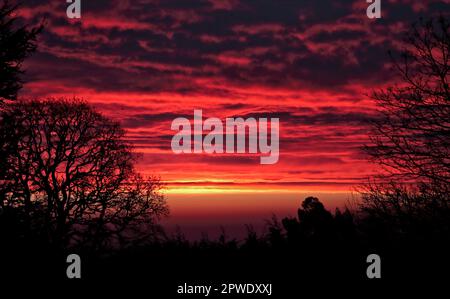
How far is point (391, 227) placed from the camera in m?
15.8

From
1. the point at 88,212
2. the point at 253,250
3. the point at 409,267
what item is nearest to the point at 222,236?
the point at 253,250

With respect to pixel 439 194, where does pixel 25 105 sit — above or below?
above

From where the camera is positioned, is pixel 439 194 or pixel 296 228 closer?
pixel 296 228

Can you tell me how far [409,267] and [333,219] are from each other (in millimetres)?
4854

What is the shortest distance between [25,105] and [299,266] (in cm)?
2516

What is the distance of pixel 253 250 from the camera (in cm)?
1114

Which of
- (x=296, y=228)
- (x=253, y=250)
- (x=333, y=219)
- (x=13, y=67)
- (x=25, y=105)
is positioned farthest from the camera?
(x=25, y=105)

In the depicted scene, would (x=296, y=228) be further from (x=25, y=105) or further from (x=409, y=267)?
(x=25, y=105)
